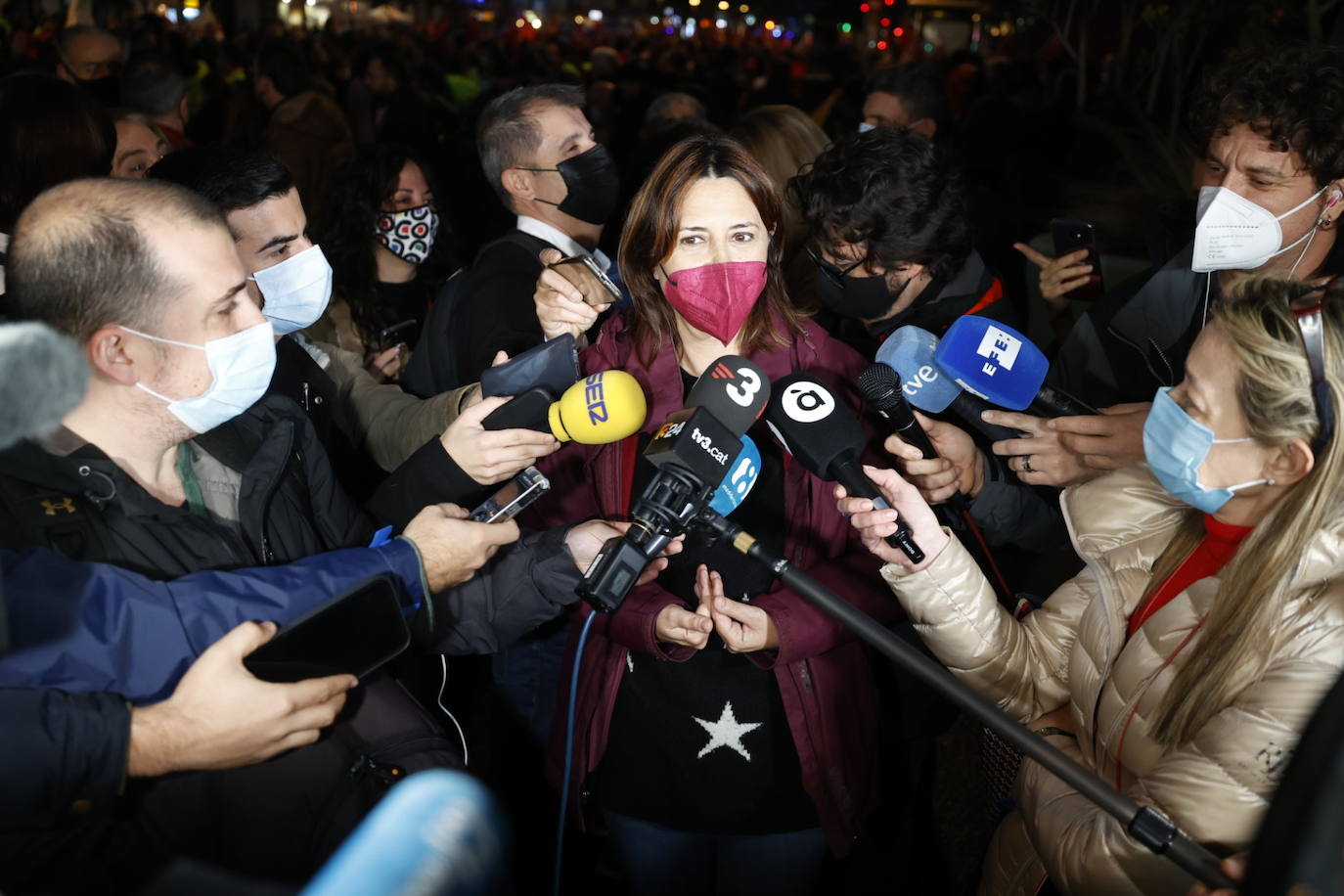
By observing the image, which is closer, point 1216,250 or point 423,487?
point 423,487

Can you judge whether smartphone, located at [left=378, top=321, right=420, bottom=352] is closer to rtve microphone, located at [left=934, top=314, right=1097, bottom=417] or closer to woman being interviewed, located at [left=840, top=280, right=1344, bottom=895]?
rtve microphone, located at [left=934, top=314, right=1097, bottom=417]

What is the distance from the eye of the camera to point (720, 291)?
2309 millimetres

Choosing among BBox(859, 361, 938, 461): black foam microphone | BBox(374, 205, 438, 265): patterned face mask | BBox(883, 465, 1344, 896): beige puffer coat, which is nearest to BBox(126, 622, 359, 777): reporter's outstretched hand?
BBox(883, 465, 1344, 896): beige puffer coat

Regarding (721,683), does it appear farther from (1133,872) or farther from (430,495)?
(1133,872)

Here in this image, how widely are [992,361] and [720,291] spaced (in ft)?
1.97

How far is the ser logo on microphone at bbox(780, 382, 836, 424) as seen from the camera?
6.18ft

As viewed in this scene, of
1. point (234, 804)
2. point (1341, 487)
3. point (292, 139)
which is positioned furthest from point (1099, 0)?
point (234, 804)

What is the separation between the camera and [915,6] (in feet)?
82.9

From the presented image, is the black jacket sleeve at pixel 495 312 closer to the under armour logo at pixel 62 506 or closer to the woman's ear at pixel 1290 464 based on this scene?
the under armour logo at pixel 62 506

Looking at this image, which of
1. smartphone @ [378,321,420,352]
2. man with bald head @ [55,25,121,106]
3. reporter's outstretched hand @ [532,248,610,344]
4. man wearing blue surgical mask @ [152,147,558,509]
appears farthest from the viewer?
man with bald head @ [55,25,121,106]

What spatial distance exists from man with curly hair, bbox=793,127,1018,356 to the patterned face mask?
156 centimetres

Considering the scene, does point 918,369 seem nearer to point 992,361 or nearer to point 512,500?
point 992,361

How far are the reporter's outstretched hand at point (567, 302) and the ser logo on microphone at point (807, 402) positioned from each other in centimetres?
77

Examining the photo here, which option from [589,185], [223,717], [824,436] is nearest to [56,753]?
[223,717]
